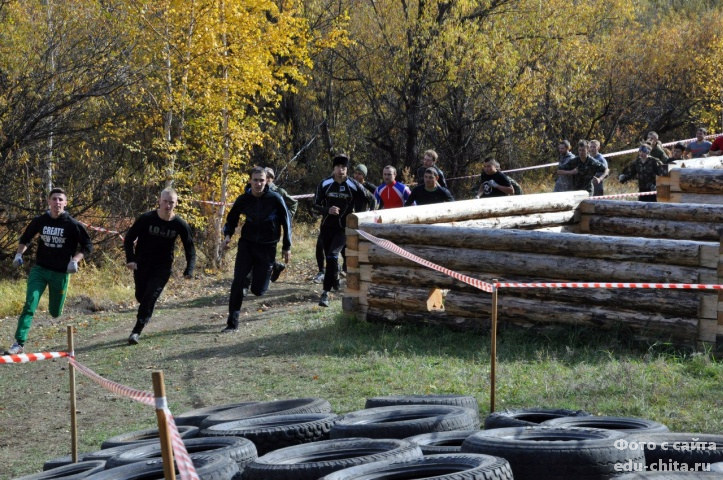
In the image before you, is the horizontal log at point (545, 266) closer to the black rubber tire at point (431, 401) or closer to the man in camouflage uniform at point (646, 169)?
the black rubber tire at point (431, 401)

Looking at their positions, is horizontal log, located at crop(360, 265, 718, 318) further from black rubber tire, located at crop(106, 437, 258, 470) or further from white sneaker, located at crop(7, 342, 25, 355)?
black rubber tire, located at crop(106, 437, 258, 470)

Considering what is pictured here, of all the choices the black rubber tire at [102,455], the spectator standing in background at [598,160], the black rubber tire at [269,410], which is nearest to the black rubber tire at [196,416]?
the black rubber tire at [269,410]

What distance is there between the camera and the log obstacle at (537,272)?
9.80 m

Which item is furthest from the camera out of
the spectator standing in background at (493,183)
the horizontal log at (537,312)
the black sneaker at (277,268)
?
the spectator standing in background at (493,183)

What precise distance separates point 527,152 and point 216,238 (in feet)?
43.9

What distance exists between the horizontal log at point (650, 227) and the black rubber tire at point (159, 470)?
25.2 ft

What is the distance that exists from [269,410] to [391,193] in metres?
7.63

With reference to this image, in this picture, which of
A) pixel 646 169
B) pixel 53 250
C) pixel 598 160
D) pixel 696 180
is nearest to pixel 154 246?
pixel 53 250

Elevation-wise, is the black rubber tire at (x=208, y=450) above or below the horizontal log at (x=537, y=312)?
below

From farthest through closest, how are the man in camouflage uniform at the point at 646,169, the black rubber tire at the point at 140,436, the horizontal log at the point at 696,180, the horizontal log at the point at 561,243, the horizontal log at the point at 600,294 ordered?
the man in camouflage uniform at the point at 646,169 → the horizontal log at the point at 696,180 → the horizontal log at the point at 561,243 → the horizontal log at the point at 600,294 → the black rubber tire at the point at 140,436

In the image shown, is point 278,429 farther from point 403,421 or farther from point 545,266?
point 545,266

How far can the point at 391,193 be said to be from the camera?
599 inches

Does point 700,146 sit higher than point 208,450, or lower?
higher

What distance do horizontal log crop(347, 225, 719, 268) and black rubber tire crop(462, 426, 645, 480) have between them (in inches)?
172
